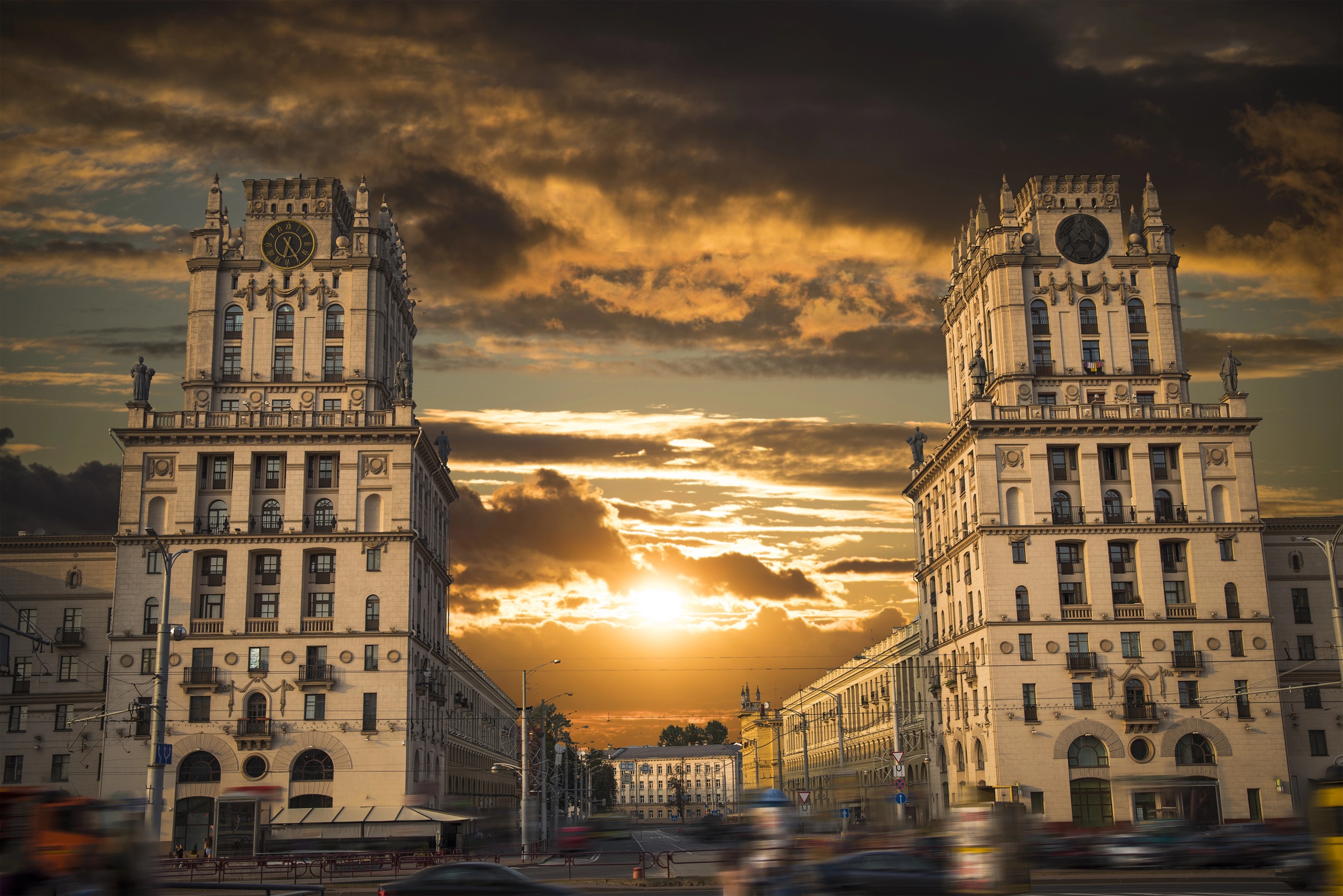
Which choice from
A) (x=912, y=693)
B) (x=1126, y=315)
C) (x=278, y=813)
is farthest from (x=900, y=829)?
(x=912, y=693)

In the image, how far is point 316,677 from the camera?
259 feet

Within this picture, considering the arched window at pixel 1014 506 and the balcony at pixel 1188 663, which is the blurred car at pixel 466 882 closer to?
the arched window at pixel 1014 506

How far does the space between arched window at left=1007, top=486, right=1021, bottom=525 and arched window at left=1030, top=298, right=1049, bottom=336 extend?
13.2 metres

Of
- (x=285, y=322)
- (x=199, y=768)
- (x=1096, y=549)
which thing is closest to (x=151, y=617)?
(x=199, y=768)

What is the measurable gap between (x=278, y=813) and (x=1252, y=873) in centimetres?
5531

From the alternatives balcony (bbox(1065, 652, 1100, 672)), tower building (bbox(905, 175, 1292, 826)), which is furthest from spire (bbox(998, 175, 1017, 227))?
balcony (bbox(1065, 652, 1100, 672))

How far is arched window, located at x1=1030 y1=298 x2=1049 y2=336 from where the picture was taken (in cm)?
9094

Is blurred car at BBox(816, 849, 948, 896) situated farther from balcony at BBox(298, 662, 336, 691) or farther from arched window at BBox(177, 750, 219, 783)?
arched window at BBox(177, 750, 219, 783)

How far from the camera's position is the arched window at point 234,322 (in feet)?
290

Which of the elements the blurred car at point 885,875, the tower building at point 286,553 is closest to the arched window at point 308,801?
the tower building at point 286,553

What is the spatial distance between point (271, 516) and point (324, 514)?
11.8 feet

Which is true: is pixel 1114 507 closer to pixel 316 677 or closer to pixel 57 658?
pixel 316 677

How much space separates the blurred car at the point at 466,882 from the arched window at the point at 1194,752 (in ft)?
196

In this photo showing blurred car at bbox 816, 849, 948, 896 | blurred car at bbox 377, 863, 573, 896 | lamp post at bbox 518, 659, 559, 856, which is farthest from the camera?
lamp post at bbox 518, 659, 559, 856
